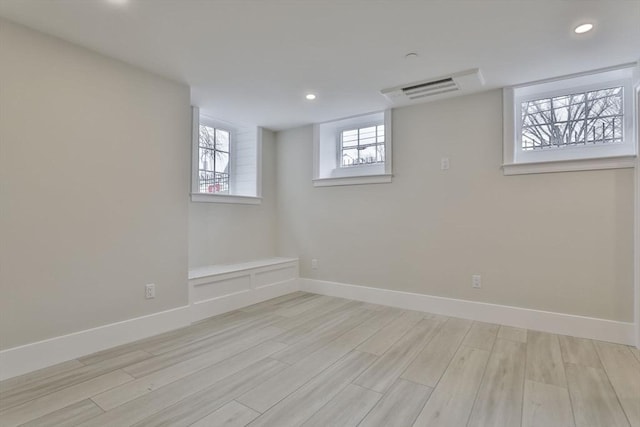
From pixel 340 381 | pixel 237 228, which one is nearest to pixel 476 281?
pixel 340 381

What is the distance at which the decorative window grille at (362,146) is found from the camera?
3844 millimetres

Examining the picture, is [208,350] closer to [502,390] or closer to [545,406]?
[502,390]

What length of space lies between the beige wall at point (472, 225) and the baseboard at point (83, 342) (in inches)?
75.1

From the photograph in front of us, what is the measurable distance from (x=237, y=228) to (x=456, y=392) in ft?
9.81

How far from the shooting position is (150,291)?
2.70 m

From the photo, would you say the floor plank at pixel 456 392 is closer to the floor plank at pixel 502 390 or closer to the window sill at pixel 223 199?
the floor plank at pixel 502 390

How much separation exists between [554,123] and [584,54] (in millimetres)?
653

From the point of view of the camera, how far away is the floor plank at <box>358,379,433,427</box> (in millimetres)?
1572

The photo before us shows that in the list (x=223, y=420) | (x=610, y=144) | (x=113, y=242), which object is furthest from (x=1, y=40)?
(x=610, y=144)

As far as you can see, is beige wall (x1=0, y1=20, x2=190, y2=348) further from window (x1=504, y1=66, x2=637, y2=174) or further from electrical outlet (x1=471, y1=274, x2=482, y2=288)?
window (x1=504, y1=66, x2=637, y2=174)

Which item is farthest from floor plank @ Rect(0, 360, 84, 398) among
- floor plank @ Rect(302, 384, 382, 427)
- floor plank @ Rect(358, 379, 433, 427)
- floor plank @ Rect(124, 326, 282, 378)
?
floor plank @ Rect(358, 379, 433, 427)

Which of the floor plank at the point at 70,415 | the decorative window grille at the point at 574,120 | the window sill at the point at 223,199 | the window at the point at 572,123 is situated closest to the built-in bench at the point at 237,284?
the window sill at the point at 223,199

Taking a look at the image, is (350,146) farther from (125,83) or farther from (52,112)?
(52,112)

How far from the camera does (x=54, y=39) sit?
2.18 metres
